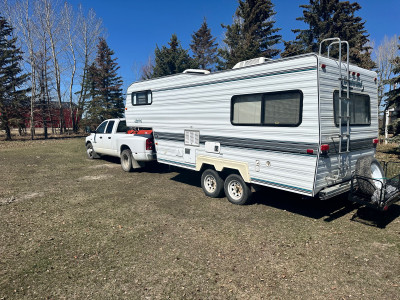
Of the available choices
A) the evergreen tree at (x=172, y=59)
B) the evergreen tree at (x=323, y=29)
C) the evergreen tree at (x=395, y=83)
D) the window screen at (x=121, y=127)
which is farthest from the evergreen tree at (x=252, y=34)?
→ the window screen at (x=121, y=127)

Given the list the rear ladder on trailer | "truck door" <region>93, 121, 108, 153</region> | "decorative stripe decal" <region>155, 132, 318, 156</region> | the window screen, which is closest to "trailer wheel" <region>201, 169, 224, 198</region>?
"decorative stripe decal" <region>155, 132, 318, 156</region>

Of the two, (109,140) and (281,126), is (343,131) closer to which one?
(281,126)

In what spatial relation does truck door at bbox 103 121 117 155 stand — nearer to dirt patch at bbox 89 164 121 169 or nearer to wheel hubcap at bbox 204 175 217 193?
dirt patch at bbox 89 164 121 169

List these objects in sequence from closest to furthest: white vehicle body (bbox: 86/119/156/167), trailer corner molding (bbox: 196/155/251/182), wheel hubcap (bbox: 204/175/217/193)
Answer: trailer corner molding (bbox: 196/155/251/182)
wheel hubcap (bbox: 204/175/217/193)
white vehicle body (bbox: 86/119/156/167)

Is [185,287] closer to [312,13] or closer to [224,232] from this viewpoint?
[224,232]

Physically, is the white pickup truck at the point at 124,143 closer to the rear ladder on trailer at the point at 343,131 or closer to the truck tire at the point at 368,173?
the rear ladder on trailer at the point at 343,131

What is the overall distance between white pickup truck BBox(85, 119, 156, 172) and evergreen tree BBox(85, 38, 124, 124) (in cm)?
1884

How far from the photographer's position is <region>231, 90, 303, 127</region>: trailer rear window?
17.4ft

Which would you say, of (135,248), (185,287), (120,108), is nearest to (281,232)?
(185,287)

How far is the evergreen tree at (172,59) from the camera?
29656 mm

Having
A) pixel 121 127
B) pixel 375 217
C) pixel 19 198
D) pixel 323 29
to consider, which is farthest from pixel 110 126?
pixel 323 29

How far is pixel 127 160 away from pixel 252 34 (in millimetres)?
18792

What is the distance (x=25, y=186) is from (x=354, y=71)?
32.6ft

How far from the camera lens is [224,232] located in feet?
17.0
